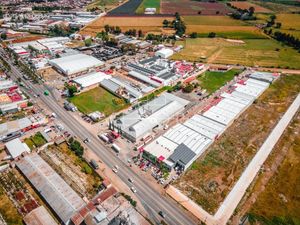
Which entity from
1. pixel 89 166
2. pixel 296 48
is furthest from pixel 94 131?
pixel 296 48

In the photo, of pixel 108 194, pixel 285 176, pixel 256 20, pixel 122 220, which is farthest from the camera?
pixel 256 20

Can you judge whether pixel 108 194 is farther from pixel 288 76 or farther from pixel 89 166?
pixel 288 76

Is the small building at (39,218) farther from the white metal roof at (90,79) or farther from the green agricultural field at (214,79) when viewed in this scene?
the green agricultural field at (214,79)

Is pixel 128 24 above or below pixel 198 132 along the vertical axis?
above

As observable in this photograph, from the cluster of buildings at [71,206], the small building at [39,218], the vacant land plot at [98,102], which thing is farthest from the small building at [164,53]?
the small building at [39,218]

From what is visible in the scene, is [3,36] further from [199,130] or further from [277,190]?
[277,190]

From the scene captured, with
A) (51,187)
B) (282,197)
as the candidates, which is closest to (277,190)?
(282,197)
